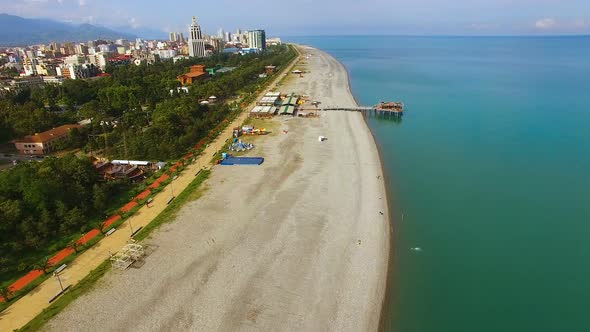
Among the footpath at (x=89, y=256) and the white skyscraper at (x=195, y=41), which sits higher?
the white skyscraper at (x=195, y=41)

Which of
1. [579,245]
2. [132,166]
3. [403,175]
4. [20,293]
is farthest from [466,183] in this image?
[20,293]

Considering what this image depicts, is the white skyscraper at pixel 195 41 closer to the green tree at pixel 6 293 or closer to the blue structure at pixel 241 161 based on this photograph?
the blue structure at pixel 241 161

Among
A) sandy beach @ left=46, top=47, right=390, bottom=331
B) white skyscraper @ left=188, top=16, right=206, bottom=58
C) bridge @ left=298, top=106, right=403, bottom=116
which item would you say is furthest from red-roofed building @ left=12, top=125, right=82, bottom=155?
white skyscraper @ left=188, top=16, right=206, bottom=58

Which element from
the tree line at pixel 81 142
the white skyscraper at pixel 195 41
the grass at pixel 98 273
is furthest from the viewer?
the white skyscraper at pixel 195 41

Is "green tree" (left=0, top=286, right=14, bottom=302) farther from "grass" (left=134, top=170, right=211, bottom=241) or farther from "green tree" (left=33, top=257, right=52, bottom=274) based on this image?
"grass" (left=134, top=170, right=211, bottom=241)

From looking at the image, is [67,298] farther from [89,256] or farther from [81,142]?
[81,142]

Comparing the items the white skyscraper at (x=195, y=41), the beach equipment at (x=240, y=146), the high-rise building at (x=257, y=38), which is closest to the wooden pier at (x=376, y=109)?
the beach equipment at (x=240, y=146)

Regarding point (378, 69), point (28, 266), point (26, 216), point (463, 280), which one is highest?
point (378, 69)

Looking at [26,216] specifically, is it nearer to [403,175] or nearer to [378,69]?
→ [403,175]
